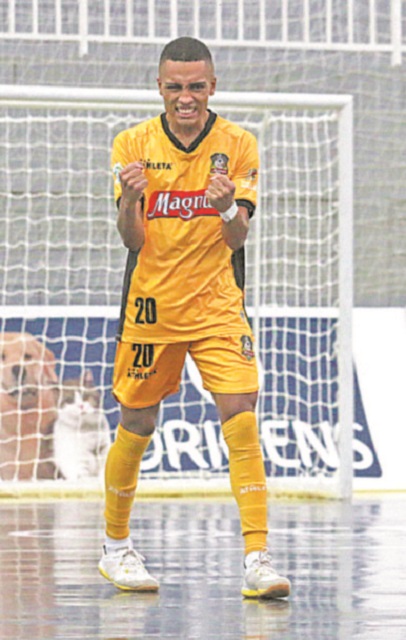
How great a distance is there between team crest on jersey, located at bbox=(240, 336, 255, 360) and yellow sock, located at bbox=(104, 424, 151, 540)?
415 mm

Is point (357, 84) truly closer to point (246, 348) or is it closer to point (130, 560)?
point (246, 348)

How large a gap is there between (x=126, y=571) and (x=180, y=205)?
3.55 feet

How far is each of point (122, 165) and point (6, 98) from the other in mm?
4267

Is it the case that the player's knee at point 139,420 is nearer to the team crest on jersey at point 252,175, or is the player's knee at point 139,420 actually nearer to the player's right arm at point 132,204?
the player's right arm at point 132,204

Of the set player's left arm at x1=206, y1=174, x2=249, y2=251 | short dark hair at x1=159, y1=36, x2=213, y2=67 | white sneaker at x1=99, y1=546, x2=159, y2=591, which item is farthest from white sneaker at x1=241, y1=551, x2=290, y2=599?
short dark hair at x1=159, y1=36, x2=213, y2=67

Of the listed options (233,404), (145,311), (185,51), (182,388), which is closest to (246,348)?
(233,404)

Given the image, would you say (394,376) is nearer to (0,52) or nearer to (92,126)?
(92,126)

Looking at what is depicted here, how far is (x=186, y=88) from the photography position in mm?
4215

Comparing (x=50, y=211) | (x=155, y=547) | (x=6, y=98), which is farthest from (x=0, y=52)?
(x=155, y=547)

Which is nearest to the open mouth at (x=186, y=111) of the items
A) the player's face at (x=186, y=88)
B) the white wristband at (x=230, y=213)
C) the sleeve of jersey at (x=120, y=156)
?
the player's face at (x=186, y=88)

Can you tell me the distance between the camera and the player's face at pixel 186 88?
13.8ft

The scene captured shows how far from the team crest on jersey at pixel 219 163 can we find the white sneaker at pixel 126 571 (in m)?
1.17

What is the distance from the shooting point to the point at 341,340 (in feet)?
28.3

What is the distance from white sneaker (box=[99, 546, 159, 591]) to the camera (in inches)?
168
